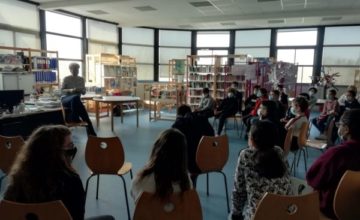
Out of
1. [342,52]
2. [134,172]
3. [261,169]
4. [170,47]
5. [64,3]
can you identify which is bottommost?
[134,172]

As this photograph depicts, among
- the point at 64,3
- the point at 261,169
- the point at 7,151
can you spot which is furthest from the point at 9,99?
the point at 64,3

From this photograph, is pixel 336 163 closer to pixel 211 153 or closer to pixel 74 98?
pixel 211 153

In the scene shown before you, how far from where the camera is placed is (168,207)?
4.40 feet

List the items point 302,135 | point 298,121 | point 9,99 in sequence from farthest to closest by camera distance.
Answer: point 9,99, point 298,121, point 302,135

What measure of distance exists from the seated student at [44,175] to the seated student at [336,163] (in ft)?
4.73

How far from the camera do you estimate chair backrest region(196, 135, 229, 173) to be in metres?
2.54

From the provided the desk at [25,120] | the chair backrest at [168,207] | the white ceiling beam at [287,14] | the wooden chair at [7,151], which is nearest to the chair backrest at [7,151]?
the wooden chair at [7,151]

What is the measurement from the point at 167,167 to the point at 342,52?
11018mm

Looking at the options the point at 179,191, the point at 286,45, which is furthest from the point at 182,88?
the point at 179,191

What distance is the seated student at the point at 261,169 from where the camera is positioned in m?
1.62

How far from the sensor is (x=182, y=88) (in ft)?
28.1

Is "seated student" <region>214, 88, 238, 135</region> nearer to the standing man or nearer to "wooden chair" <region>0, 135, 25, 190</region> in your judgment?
the standing man

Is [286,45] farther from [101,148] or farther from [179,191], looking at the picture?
[179,191]

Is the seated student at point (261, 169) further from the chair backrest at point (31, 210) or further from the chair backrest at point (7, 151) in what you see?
the chair backrest at point (7, 151)
